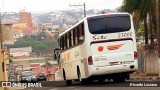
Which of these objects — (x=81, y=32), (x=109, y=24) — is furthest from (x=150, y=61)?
(x=109, y=24)

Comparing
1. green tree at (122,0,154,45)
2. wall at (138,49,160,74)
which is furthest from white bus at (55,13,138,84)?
wall at (138,49,160,74)

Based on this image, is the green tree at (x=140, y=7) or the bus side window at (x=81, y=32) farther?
the green tree at (x=140, y=7)

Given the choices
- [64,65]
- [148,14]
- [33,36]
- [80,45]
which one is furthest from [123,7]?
[33,36]

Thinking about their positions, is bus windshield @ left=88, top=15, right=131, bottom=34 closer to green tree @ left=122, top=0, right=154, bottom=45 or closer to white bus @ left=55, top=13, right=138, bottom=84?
white bus @ left=55, top=13, right=138, bottom=84

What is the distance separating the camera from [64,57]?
28.4 m

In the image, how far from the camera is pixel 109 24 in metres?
21.4

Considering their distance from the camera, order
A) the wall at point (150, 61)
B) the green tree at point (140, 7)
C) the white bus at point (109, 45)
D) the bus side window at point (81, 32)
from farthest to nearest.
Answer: the wall at point (150, 61) < the green tree at point (140, 7) < the bus side window at point (81, 32) < the white bus at point (109, 45)

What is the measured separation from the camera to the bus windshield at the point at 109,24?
2125 cm

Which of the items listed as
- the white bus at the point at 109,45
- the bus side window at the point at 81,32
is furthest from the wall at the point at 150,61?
the white bus at the point at 109,45

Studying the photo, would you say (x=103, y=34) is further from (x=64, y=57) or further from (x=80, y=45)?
(x=64, y=57)

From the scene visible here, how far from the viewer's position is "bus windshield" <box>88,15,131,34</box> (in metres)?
21.2

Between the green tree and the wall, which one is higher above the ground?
the green tree

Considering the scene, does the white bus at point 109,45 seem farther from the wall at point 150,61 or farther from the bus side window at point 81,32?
the wall at point 150,61

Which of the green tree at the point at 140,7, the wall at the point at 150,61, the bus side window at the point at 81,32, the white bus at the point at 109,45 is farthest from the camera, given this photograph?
the wall at the point at 150,61
